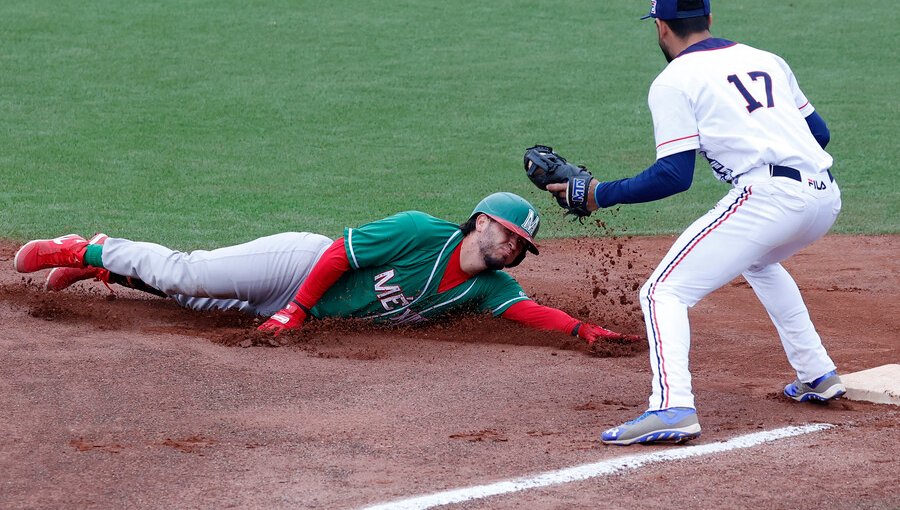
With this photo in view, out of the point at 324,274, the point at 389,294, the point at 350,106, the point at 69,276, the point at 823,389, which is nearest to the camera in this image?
the point at 823,389

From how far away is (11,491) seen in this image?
3.69m

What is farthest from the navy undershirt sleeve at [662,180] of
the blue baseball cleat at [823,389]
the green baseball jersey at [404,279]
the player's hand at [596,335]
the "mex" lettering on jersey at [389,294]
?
the "mex" lettering on jersey at [389,294]

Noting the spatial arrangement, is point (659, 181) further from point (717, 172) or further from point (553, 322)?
point (553, 322)

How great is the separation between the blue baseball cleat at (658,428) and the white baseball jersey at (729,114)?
3.22 ft

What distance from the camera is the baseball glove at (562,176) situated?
459 cm

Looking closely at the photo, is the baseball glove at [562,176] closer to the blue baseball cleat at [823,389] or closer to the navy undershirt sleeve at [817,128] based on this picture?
the navy undershirt sleeve at [817,128]

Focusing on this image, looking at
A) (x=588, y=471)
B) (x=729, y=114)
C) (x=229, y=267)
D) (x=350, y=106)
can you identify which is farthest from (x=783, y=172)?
(x=350, y=106)

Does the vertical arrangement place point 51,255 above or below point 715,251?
below

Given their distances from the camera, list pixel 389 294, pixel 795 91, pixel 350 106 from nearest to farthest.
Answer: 1. pixel 795 91
2. pixel 389 294
3. pixel 350 106

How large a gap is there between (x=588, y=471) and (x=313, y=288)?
227 cm

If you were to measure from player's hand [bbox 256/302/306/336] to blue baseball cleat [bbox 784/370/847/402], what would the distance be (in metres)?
2.47

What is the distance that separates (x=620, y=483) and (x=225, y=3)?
13846 mm

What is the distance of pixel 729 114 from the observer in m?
4.36

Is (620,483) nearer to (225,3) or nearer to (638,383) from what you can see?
(638,383)
